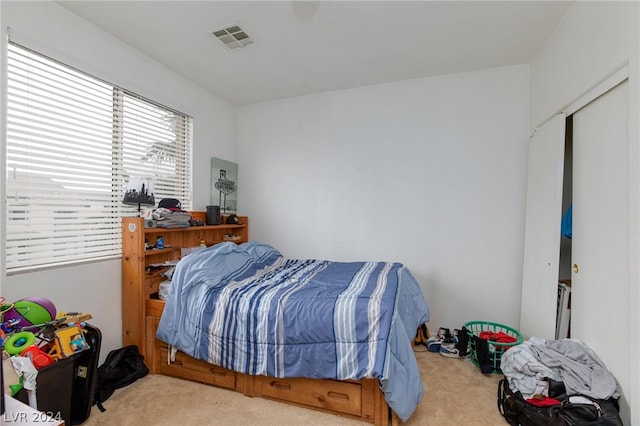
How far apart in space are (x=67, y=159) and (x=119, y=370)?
1.59 m

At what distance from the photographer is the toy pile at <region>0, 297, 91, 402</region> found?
1.36m

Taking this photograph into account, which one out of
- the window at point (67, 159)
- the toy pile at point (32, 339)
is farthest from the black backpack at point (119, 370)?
the window at point (67, 159)

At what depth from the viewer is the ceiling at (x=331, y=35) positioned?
6.68 ft

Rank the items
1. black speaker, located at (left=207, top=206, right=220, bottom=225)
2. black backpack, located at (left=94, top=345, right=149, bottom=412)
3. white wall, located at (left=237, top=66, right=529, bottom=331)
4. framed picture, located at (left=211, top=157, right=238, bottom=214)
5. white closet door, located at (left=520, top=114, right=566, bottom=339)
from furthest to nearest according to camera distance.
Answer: framed picture, located at (left=211, top=157, right=238, bottom=214) < black speaker, located at (left=207, top=206, right=220, bottom=225) < white wall, located at (left=237, top=66, right=529, bottom=331) < white closet door, located at (left=520, top=114, right=566, bottom=339) < black backpack, located at (left=94, top=345, right=149, bottom=412)

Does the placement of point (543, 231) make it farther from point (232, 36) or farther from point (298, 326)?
point (232, 36)

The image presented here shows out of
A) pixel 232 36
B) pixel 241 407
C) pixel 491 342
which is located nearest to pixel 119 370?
pixel 241 407

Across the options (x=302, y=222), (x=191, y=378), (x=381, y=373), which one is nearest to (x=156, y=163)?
(x=302, y=222)

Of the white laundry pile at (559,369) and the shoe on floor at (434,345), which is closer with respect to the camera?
the white laundry pile at (559,369)

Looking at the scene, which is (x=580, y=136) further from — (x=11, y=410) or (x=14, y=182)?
(x=14, y=182)

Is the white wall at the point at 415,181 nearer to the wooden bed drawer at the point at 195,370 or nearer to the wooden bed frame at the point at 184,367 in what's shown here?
the wooden bed frame at the point at 184,367

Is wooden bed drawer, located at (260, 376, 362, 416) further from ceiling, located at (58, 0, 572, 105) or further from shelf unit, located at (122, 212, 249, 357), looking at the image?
ceiling, located at (58, 0, 572, 105)

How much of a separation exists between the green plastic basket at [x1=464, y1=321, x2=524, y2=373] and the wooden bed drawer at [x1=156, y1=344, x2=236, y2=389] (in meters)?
1.98

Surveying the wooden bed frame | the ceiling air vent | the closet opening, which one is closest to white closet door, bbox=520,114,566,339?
the closet opening

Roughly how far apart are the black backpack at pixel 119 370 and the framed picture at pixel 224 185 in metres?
1.72
